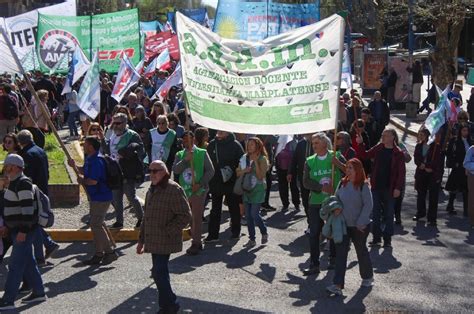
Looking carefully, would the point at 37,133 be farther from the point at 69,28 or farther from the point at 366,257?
the point at 69,28

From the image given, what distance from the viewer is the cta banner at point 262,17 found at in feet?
67.4

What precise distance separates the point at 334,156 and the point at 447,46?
19939mm

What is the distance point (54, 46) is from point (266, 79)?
17715 mm

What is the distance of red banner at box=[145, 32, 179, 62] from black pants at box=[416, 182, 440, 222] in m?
18.7

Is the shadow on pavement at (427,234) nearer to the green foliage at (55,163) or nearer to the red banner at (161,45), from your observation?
the green foliage at (55,163)

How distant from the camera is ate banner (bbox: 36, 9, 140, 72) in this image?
25141 mm

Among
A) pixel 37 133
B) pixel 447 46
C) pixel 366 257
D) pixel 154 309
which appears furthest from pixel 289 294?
pixel 447 46

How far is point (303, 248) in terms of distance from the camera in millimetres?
11406

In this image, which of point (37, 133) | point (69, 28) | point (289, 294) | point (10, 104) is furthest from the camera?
point (69, 28)

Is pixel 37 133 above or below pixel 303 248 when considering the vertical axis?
above

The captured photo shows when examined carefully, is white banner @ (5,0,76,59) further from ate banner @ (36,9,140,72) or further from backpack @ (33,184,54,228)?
backpack @ (33,184,54,228)

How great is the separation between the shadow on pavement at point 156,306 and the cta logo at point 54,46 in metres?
18.1

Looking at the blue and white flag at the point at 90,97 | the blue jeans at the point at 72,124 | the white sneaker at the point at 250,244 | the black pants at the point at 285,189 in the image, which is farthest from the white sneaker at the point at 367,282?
the blue jeans at the point at 72,124

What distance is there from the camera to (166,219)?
8.35 m
